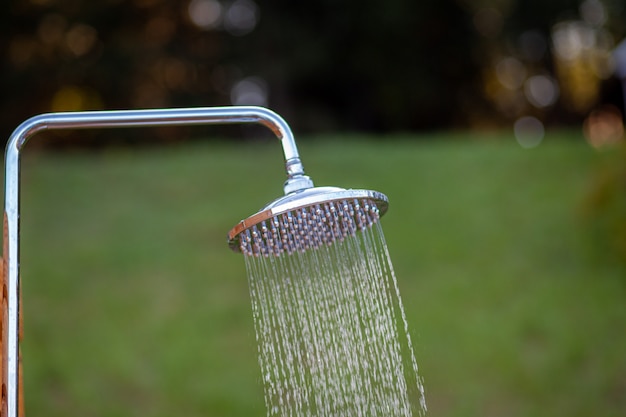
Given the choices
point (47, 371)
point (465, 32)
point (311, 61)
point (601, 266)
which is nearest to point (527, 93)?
point (465, 32)

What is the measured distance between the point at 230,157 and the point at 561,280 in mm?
3233

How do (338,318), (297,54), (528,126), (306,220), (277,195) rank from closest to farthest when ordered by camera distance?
(306,220), (338,318), (277,195), (297,54), (528,126)

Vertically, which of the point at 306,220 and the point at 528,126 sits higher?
the point at 528,126

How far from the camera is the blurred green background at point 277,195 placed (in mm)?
4488

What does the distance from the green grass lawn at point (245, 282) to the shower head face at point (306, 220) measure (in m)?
2.97

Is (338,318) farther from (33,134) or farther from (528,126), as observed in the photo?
(528,126)

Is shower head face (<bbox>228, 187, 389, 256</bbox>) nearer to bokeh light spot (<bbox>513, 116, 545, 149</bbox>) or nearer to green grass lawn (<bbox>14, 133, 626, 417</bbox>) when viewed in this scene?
green grass lawn (<bbox>14, 133, 626, 417</bbox>)

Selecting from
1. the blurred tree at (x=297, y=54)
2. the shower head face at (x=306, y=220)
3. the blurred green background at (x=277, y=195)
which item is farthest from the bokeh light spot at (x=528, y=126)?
the shower head face at (x=306, y=220)

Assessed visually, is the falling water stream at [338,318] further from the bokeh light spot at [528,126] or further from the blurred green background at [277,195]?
the bokeh light spot at [528,126]

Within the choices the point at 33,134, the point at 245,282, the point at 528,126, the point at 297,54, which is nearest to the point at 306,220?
the point at 33,134

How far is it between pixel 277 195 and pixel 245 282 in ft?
3.52

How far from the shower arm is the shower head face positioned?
0.06m

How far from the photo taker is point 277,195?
20.1 ft

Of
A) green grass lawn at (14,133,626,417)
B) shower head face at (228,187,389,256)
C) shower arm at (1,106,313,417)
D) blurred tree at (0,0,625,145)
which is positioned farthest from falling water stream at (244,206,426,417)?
blurred tree at (0,0,625,145)
